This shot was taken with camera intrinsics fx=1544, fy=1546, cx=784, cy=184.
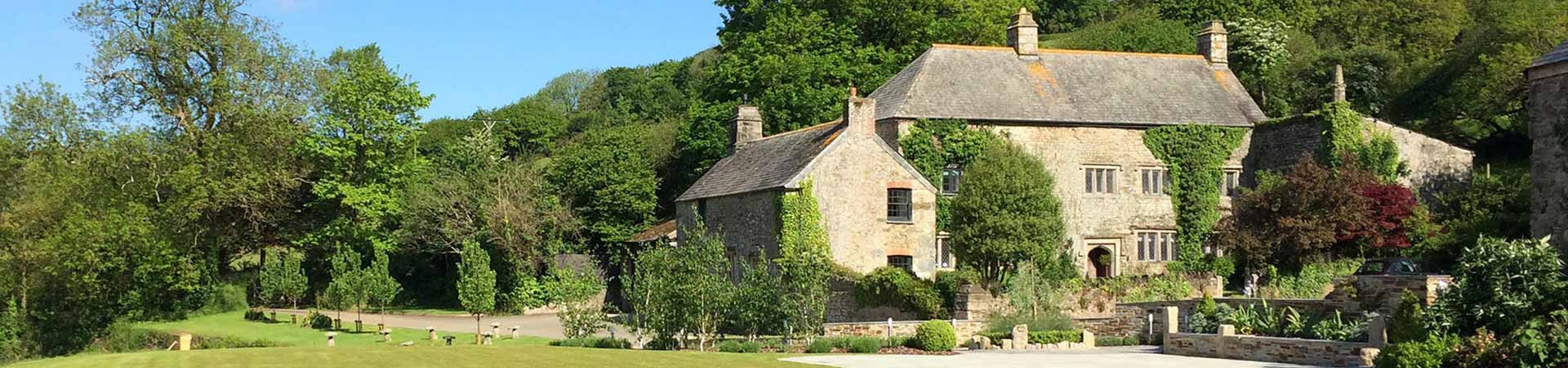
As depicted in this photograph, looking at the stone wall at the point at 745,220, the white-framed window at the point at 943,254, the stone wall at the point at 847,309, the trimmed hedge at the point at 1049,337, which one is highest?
the stone wall at the point at 745,220

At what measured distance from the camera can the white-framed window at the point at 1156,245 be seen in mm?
47969

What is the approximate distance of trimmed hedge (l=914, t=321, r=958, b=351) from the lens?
1211 inches

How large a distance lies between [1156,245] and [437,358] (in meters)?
28.0

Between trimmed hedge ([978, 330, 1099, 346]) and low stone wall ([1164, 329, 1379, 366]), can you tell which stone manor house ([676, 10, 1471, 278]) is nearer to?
trimmed hedge ([978, 330, 1099, 346])

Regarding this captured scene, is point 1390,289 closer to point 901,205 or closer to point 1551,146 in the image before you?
point 1551,146

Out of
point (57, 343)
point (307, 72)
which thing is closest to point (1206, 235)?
point (307, 72)

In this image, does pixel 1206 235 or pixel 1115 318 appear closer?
pixel 1115 318

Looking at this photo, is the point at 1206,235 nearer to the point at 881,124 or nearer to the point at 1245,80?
the point at 881,124

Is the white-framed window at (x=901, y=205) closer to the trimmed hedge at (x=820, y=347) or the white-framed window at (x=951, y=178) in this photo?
the white-framed window at (x=951, y=178)

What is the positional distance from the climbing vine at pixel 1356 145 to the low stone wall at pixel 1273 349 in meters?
17.4

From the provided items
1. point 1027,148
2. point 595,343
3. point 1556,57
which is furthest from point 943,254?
point 1556,57

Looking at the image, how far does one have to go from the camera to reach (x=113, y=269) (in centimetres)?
5312

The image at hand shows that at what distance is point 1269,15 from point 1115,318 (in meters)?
43.3

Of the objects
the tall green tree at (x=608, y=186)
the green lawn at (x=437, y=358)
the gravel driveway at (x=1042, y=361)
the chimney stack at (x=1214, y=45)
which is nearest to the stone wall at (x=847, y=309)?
the gravel driveway at (x=1042, y=361)
